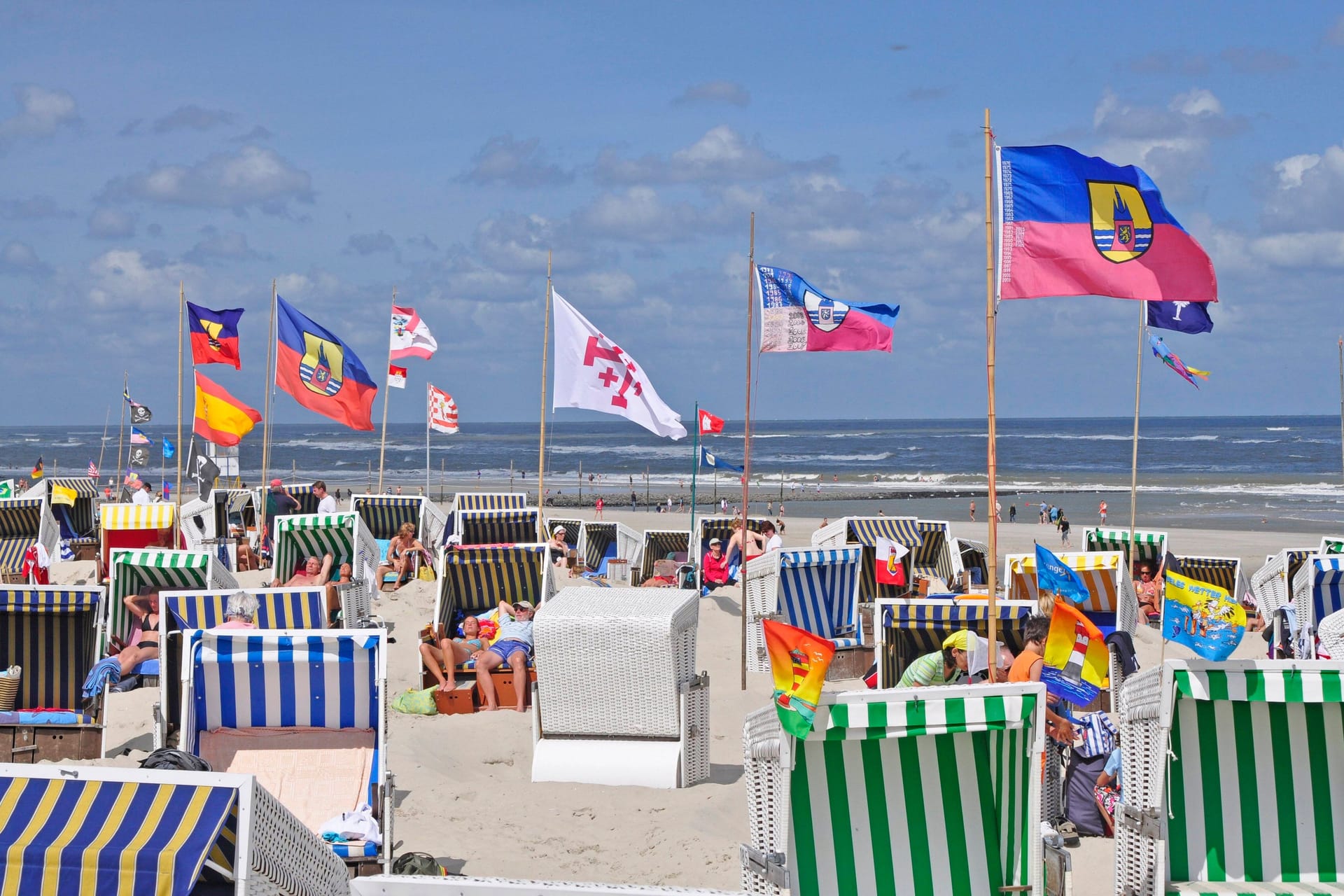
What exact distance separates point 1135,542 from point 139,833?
1352 centimetres

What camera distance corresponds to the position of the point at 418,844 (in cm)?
695

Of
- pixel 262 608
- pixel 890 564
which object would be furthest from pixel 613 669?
pixel 890 564

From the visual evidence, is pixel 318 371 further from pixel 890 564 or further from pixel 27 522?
pixel 890 564

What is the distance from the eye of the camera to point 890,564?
14.2 metres

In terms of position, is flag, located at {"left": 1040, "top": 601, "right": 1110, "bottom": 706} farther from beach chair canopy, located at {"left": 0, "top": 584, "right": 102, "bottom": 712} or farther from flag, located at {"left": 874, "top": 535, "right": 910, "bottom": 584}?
flag, located at {"left": 874, "top": 535, "right": 910, "bottom": 584}

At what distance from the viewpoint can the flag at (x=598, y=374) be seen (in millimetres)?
11961

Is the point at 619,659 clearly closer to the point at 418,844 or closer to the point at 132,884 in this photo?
the point at 418,844

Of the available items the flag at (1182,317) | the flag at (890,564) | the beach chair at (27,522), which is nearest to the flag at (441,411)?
the beach chair at (27,522)

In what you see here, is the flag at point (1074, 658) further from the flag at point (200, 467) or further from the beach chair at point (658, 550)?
the flag at point (200, 467)

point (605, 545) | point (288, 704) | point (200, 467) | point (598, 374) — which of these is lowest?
point (288, 704)

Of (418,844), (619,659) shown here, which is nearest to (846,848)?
(418,844)

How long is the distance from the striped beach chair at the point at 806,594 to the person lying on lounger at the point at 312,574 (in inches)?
159

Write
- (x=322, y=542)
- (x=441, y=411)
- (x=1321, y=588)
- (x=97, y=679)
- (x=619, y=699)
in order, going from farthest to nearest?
1. (x=441, y=411)
2. (x=322, y=542)
3. (x=1321, y=588)
4. (x=97, y=679)
5. (x=619, y=699)

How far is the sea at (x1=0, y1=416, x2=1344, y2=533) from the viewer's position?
152 ft
